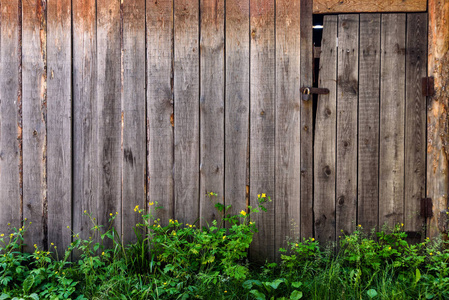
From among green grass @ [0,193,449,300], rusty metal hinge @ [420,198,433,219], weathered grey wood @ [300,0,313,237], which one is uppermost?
weathered grey wood @ [300,0,313,237]

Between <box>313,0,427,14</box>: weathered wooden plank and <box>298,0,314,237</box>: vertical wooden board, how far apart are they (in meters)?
0.11

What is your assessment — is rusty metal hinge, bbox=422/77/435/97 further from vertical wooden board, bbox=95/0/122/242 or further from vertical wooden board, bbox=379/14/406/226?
vertical wooden board, bbox=95/0/122/242

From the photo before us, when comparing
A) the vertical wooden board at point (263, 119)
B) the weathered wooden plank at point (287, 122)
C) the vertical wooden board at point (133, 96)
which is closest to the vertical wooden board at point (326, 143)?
the weathered wooden plank at point (287, 122)

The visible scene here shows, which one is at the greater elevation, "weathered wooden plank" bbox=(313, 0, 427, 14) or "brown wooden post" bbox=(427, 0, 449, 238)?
"weathered wooden plank" bbox=(313, 0, 427, 14)

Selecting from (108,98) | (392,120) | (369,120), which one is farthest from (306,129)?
(108,98)

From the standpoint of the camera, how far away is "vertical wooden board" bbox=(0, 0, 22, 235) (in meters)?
2.64

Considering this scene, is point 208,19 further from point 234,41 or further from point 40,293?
point 40,293

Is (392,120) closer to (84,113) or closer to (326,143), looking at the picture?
(326,143)

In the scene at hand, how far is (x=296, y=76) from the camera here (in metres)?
2.58

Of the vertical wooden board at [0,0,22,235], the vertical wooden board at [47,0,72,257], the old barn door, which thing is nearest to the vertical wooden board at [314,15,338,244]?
the old barn door

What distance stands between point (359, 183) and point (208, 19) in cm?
181

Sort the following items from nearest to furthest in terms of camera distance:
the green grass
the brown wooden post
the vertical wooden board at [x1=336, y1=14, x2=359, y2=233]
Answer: the green grass, the brown wooden post, the vertical wooden board at [x1=336, y1=14, x2=359, y2=233]

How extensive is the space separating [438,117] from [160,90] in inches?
87.1

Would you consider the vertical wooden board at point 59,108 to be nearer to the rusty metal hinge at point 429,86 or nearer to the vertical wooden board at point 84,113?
the vertical wooden board at point 84,113
